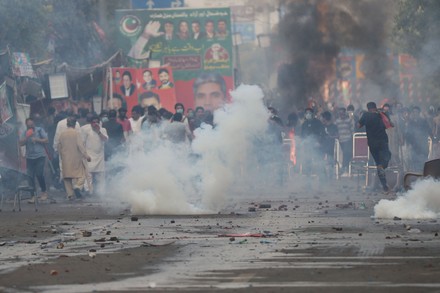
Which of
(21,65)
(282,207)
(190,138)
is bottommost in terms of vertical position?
(282,207)

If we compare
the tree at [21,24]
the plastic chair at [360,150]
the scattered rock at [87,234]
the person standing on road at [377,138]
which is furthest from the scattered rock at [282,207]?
the tree at [21,24]

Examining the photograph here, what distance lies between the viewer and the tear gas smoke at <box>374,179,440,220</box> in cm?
1727

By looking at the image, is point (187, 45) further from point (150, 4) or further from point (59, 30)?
point (150, 4)

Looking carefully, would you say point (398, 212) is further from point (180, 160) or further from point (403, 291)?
point (403, 291)

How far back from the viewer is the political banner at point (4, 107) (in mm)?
25219

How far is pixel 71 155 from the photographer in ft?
83.3

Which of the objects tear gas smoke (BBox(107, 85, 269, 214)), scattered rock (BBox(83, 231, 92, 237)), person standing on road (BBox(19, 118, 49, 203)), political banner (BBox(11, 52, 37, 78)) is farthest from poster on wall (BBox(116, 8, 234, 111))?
scattered rock (BBox(83, 231, 92, 237))

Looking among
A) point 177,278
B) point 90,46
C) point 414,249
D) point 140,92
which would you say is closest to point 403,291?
point 177,278

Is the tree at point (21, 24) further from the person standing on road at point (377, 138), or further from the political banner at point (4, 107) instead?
the person standing on road at point (377, 138)

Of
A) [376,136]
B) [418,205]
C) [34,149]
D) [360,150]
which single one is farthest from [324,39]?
[418,205]

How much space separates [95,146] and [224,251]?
1375 cm

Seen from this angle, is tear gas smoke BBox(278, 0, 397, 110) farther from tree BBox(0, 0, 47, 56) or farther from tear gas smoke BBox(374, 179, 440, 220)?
tear gas smoke BBox(374, 179, 440, 220)

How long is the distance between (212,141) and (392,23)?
21815 millimetres

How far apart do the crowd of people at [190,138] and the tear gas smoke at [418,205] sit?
14.1 feet
